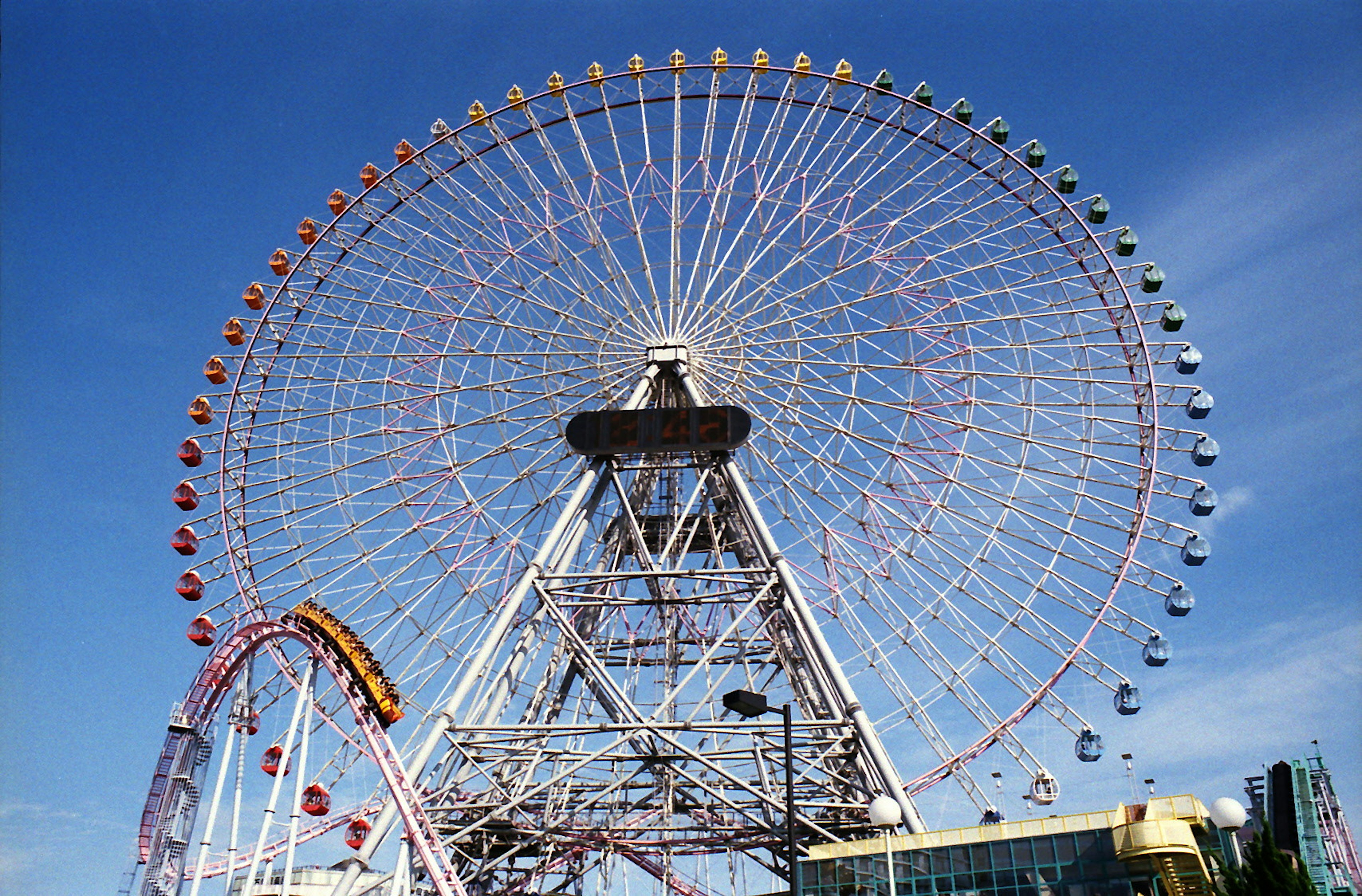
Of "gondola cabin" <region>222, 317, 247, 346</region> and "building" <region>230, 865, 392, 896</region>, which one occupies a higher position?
"gondola cabin" <region>222, 317, 247, 346</region>

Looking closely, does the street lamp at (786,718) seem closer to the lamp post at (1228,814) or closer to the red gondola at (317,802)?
the lamp post at (1228,814)

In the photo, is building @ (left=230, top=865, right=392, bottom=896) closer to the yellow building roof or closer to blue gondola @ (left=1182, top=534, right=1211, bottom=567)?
the yellow building roof

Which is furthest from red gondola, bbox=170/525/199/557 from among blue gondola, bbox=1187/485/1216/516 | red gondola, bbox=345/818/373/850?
blue gondola, bbox=1187/485/1216/516

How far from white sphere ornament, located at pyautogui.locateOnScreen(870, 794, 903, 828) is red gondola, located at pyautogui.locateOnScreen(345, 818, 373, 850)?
13842 millimetres

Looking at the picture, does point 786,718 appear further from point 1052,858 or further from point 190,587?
point 190,587

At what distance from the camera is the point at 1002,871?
27.8 m

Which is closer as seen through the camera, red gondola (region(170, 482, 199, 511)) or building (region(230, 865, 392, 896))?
red gondola (region(170, 482, 199, 511))

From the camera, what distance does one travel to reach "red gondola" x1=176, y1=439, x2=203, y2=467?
3731 centimetres

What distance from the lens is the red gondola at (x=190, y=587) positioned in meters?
36.1

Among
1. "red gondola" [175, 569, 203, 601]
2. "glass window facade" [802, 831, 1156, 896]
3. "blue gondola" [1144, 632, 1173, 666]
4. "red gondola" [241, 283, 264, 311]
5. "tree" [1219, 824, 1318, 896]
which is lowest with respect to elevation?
"tree" [1219, 824, 1318, 896]

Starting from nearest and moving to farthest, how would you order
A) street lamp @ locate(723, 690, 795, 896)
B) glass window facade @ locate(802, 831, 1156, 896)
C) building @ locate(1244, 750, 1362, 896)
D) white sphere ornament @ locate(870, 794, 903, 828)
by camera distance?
street lamp @ locate(723, 690, 795, 896) → white sphere ornament @ locate(870, 794, 903, 828) → glass window facade @ locate(802, 831, 1156, 896) → building @ locate(1244, 750, 1362, 896)

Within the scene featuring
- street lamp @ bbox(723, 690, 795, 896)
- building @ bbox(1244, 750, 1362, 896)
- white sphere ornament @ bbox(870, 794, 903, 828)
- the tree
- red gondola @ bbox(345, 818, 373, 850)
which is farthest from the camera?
building @ bbox(1244, 750, 1362, 896)

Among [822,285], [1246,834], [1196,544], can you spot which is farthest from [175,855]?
[1246,834]

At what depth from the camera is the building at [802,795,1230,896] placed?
25688mm
